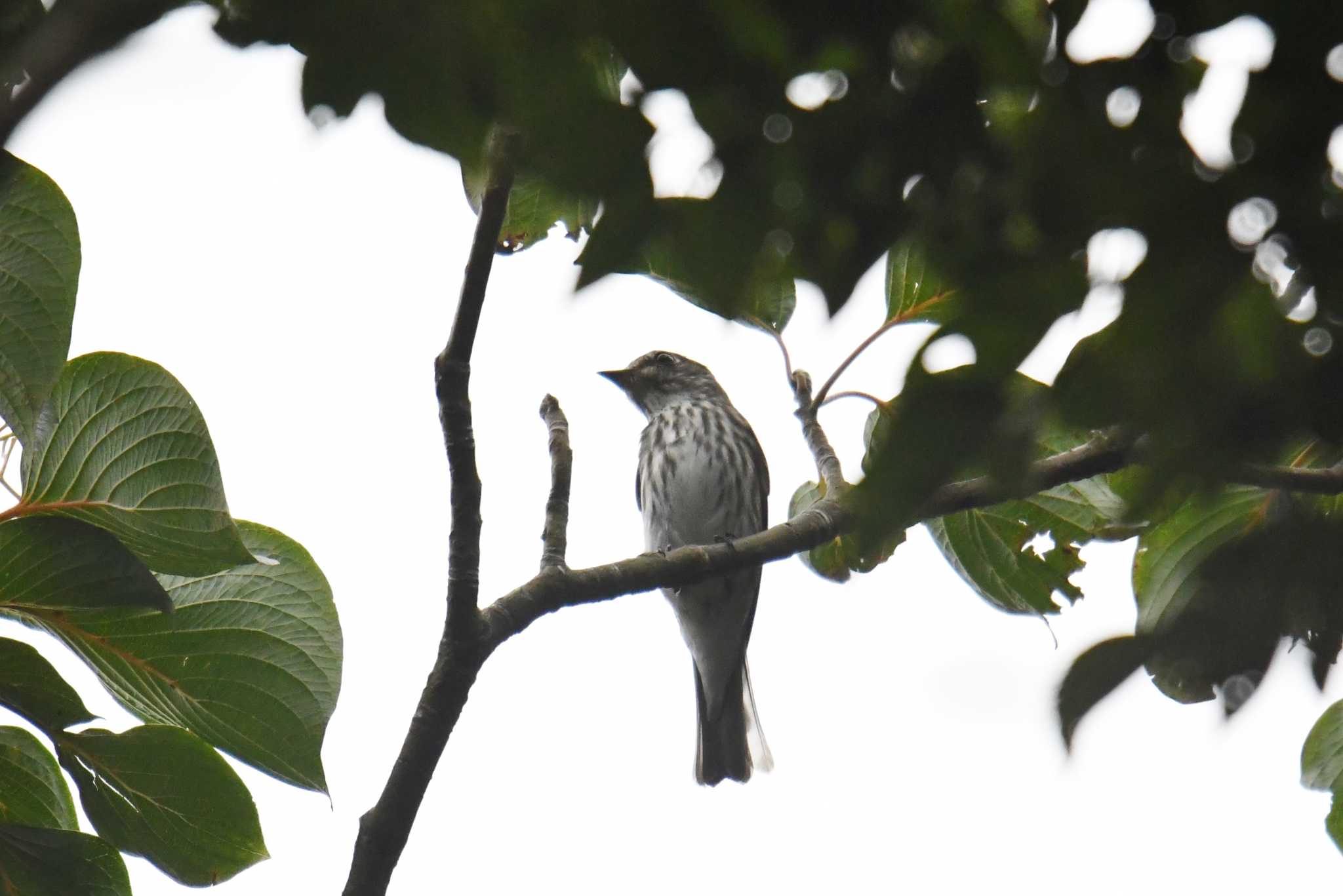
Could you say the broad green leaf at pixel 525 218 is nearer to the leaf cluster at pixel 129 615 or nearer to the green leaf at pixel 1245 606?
the leaf cluster at pixel 129 615

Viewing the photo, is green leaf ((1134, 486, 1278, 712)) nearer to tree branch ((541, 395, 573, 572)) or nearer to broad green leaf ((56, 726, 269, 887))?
broad green leaf ((56, 726, 269, 887))

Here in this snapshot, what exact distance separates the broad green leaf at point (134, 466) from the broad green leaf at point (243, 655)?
19cm

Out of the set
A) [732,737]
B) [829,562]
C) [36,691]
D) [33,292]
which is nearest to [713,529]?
[732,737]

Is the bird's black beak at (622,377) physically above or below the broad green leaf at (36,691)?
above

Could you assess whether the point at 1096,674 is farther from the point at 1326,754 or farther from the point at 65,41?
the point at 1326,754

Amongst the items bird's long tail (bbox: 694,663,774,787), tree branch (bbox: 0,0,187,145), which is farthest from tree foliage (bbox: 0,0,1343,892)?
bird's long tail (bbox: 694,663,774,787)

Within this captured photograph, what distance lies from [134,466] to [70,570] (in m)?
0.24

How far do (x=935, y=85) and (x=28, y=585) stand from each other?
224 cm

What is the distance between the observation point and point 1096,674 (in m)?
1.15

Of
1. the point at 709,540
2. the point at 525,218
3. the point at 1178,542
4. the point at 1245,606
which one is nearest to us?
the point at 1245,606

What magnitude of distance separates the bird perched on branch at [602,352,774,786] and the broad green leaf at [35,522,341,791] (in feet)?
15.8

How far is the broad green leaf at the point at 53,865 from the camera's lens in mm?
2811

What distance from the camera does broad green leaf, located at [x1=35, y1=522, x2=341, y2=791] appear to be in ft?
9.83

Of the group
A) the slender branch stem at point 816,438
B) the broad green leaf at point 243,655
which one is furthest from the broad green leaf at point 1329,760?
the broad green leaf at point 243,655
